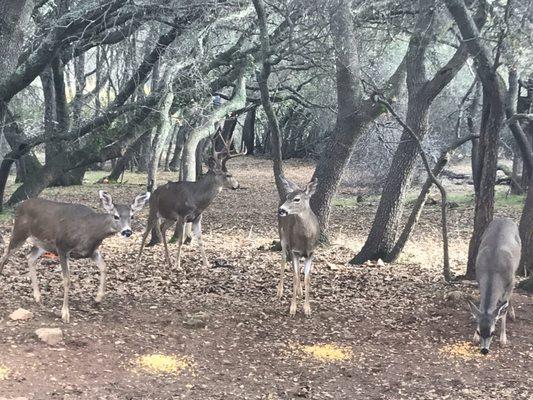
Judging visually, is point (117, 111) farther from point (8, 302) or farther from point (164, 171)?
point (164, 171)

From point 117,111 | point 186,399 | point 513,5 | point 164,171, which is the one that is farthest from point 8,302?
point 164,171

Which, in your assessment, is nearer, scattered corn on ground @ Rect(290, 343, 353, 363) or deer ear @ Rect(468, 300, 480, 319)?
scattered corn on ground @ Rect(290, 343, 353, 363)

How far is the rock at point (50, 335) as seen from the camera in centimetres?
671

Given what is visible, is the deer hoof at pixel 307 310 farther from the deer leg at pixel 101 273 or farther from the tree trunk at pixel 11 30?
the tree trunk at pixel 11 30

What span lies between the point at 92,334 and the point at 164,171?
75.8ft

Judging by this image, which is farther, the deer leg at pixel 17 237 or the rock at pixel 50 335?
the deer leg at pixel 17 237

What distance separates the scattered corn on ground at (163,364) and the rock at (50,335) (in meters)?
0.77

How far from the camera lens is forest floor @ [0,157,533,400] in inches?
244

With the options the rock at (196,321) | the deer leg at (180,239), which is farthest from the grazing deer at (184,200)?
the rock at (196,321)

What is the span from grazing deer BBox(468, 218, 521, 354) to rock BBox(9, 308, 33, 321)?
14.1 ft

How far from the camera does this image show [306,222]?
339 inches

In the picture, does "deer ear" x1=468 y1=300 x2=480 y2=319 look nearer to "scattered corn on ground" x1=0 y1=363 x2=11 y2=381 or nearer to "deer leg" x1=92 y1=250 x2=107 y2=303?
"deer leg" x1=92 y1=250 x2=107 y2=303

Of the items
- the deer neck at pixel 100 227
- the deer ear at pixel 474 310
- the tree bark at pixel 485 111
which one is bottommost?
the deer ear at pixel 474 310

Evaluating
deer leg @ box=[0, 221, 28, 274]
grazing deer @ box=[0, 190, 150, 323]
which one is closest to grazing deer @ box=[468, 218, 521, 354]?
grazing deer @ box=[0, 190, 150, 323]
